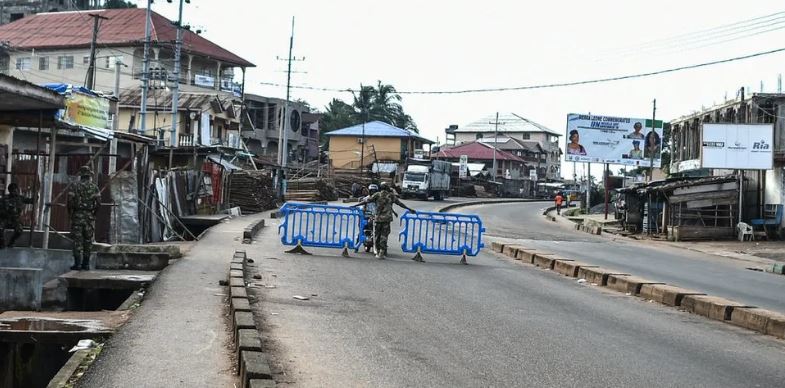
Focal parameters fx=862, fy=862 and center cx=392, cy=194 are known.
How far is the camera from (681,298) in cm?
1319

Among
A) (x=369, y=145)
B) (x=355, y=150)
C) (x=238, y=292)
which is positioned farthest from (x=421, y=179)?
(x=238, y=292)

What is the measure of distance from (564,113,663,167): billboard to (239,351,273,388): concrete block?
4775 centimetres

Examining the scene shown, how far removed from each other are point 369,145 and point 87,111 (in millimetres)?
67845

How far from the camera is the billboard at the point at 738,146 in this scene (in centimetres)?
3456

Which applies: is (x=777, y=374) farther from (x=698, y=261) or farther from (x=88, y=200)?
(x=698, y=261)

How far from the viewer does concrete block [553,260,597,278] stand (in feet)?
58.7

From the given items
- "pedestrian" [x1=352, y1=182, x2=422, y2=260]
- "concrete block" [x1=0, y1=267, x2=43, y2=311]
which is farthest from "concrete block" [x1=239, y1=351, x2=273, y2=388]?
"pedestrian" [x1=352, y1=182, x2=422, y2=260]

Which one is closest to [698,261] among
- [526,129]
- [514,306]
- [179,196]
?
[514,306]

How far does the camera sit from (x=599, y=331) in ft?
33.5

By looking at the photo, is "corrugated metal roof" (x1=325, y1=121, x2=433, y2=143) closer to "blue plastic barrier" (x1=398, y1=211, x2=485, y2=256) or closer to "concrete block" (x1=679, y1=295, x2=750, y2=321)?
"blue plastic barrier" (x1=398, y1=211, x2=485, y2=256)

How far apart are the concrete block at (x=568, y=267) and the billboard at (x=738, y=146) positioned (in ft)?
62.2

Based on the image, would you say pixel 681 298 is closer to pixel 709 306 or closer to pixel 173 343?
pixel 709 306

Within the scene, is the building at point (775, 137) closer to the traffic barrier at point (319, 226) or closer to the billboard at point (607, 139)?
the billboard at point (607, 139)

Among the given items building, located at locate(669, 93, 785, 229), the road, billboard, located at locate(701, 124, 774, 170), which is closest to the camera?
the road
